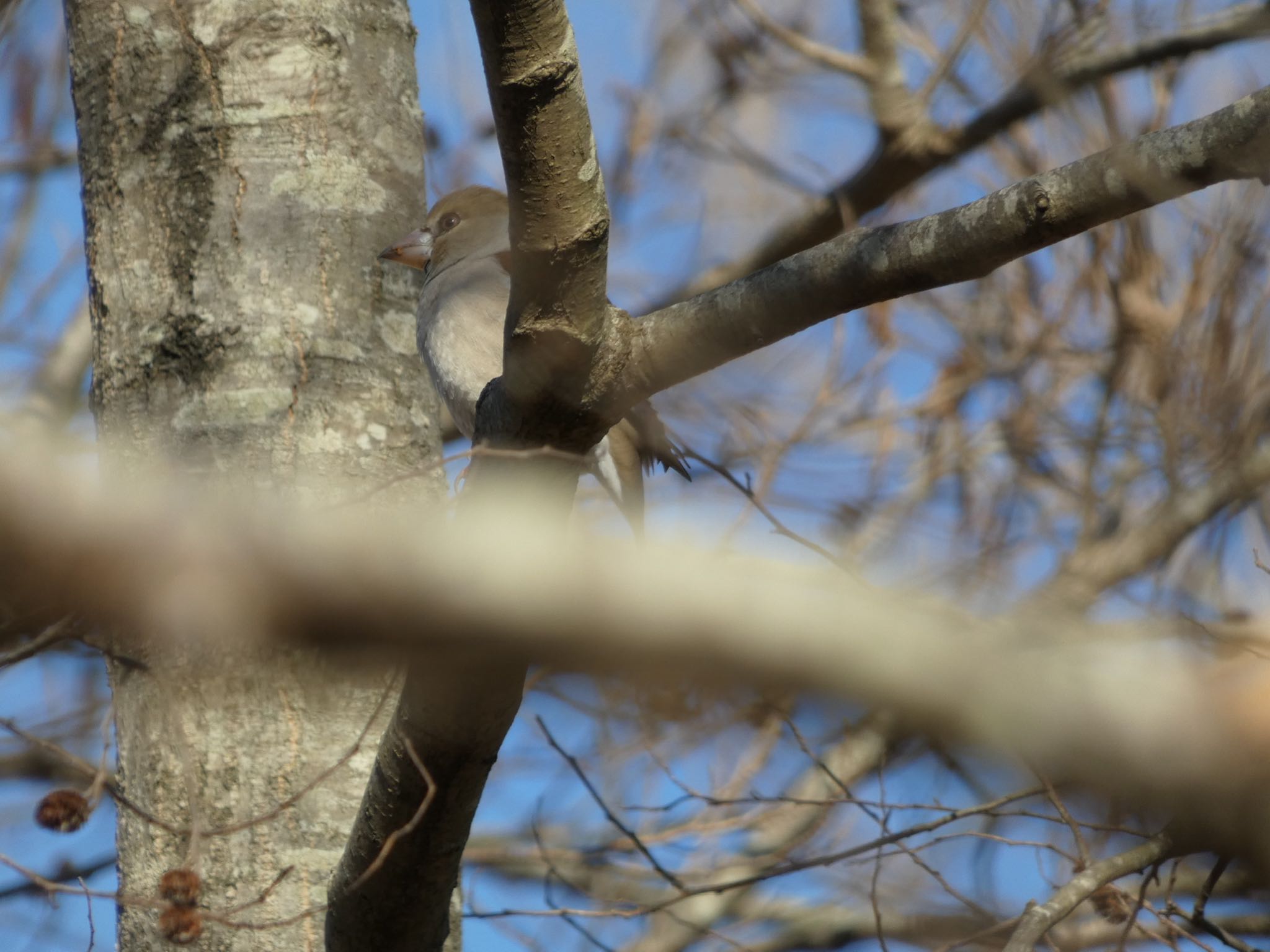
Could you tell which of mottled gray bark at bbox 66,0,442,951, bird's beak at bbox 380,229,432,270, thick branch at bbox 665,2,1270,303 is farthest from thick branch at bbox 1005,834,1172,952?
thick branch at bbox 665,2,1270,303

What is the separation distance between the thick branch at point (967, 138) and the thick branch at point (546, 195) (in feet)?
8.38

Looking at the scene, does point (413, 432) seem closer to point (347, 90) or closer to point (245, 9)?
point (347, 90)

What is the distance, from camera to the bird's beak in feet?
10.4

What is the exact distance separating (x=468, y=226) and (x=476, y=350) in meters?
1.00

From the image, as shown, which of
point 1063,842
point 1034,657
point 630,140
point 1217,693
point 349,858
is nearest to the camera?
point 1217,693

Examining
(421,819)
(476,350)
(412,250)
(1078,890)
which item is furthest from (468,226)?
(1078,890)

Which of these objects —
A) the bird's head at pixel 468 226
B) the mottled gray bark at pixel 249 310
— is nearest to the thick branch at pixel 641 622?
the mottled gray bark at pixel 249 310

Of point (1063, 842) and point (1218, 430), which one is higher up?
point (1218, 430)

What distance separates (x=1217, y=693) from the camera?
808mm

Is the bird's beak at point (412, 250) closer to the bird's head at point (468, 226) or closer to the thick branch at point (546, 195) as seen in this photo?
the bird's head at point (468, 226)

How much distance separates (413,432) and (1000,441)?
3.45m

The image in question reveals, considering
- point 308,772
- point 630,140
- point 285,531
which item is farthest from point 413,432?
point 630,140

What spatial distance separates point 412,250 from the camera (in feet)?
11.2

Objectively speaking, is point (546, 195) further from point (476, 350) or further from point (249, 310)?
point (476, 350)
